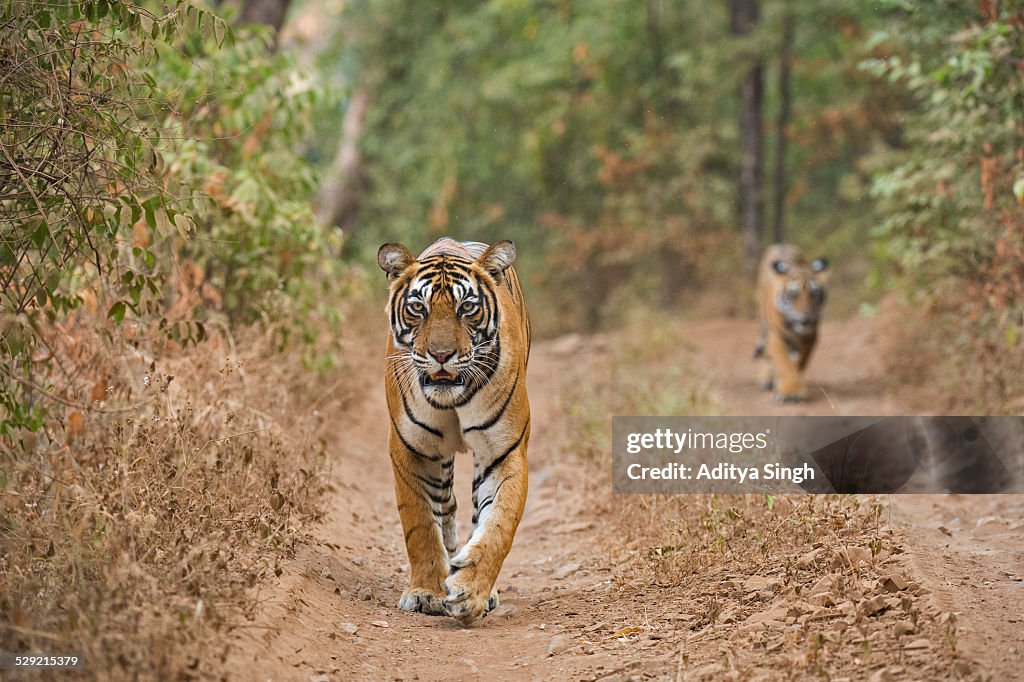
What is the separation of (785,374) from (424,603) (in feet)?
25.2

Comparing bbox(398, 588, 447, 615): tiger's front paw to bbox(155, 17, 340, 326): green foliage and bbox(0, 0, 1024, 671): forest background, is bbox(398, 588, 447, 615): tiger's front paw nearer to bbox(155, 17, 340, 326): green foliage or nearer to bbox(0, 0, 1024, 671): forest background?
bbox(0, 0, 1024, 671): forest background

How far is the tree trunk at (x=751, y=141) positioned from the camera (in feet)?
62.7

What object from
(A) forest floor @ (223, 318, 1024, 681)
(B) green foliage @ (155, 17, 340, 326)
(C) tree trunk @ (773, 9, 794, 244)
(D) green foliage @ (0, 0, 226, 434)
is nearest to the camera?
(A) forest floor @ (223, 318, 1024, 681)

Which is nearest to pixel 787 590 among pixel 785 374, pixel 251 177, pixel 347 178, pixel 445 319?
pixel 445 319

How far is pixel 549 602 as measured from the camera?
20.0 ft

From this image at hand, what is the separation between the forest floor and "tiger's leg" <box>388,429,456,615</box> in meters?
0.12

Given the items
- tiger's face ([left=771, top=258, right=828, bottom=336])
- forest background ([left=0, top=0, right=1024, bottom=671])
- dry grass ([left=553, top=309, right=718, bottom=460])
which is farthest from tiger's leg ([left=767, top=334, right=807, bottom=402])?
forest background ([left=0, top=0, right=1024, bottom=671])

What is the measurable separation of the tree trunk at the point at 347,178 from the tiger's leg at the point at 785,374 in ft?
32.3

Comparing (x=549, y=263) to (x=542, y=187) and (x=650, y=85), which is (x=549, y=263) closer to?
(x=542, y=187)

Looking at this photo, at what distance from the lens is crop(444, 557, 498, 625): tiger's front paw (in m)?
5.37

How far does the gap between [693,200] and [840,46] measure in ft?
14.8

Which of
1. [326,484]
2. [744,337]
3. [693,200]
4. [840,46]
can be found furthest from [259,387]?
[840,46]

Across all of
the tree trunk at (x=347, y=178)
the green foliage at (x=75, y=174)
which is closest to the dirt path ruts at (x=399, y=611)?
the green foliage at (x=75, y=174)

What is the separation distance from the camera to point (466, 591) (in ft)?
17.6
